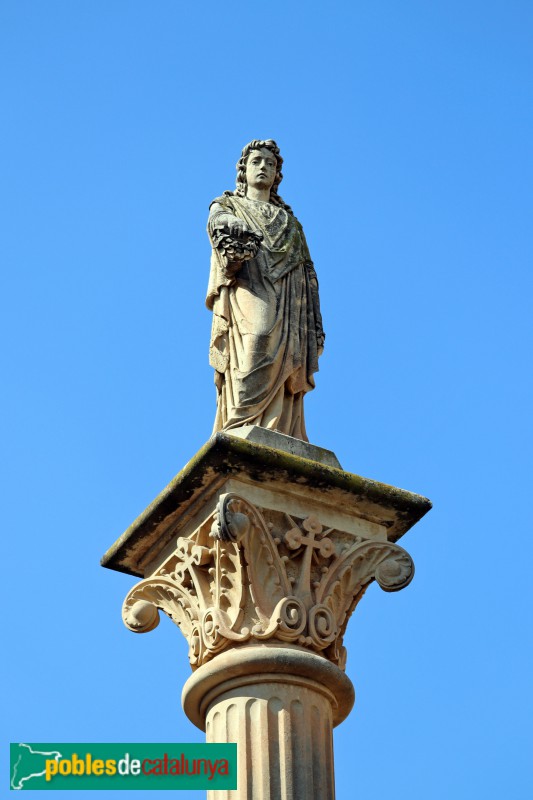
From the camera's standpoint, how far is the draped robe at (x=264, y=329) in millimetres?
13594

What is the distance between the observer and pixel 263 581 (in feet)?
40.9

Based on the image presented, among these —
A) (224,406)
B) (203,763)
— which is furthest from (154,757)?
(224,406)

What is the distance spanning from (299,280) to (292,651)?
3782mm

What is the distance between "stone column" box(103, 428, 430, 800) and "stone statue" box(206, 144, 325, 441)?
20.1 inches

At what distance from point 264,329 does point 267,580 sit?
241 cm

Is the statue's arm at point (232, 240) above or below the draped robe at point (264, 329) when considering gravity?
above

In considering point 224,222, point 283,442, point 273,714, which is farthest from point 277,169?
point 273,714

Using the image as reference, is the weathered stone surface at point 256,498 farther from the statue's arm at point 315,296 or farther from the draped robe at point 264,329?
the statue's arm at point 315,296

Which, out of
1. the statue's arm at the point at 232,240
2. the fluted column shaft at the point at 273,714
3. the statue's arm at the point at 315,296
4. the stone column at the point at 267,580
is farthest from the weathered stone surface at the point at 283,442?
the fluted column shaft at the point at 273,714

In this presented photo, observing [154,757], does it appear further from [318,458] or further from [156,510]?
[318,458]

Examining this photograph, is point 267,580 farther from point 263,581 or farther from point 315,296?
point 315,296

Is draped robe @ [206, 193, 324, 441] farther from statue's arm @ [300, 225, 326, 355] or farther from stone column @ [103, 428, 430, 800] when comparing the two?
stone column @ [103, 428, 430, 800]

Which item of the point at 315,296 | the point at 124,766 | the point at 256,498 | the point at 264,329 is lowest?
the point at 124,766

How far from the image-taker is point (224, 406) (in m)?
13.8
